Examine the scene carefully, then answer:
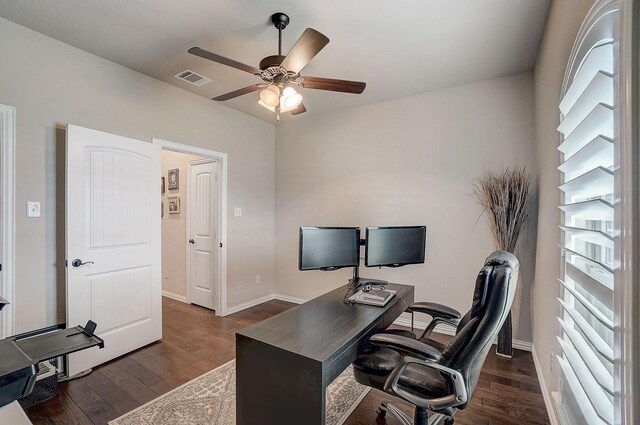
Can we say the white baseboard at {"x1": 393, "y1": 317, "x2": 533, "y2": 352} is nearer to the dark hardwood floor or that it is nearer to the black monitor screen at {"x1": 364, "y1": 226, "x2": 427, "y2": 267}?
the dark hardwood floor

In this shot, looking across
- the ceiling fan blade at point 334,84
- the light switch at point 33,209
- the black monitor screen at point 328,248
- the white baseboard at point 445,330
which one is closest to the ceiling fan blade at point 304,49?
the ceiling fan blade at point 334,84

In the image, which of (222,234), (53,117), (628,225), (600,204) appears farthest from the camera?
(222,234)

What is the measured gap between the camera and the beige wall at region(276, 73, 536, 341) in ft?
9.78

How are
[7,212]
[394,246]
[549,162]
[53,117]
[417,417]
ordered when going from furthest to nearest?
1. [394,246]
2. [53,117]
3. [7,212]
4. [549,162]
5. [417,417]

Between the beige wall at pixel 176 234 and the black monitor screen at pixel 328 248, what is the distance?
9.21 feet

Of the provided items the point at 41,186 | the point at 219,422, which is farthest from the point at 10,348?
the point at 41,186

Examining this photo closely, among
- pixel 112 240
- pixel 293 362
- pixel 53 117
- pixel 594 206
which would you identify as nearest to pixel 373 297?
pixel 293 362

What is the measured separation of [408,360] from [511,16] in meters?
2.38

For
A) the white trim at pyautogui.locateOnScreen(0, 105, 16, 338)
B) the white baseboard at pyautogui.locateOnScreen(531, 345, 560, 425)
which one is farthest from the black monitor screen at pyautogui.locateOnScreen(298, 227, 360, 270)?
the white trim at pyautogui.locateOnScreen(0, 105, 16, 338)

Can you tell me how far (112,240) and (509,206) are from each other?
143 inches

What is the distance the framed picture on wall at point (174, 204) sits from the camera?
4533 millimetres

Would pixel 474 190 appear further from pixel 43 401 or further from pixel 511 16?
pixel 43 401

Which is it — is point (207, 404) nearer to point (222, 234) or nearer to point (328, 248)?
point (328, 248)

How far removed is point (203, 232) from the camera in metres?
4.23
